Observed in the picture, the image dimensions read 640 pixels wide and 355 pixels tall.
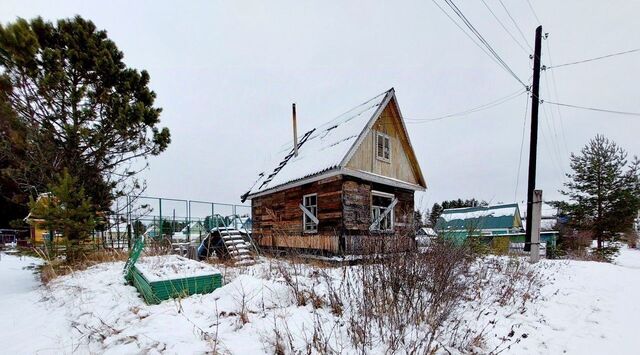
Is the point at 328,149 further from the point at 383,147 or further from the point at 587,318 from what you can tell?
the point at 587,318

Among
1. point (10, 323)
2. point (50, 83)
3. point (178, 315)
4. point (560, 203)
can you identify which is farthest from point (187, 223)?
point (560, 203)

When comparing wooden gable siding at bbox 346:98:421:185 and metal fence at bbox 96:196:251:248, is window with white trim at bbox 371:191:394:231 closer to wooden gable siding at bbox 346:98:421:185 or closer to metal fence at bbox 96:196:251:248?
wooden gable siding at bbox 346:98:421:185

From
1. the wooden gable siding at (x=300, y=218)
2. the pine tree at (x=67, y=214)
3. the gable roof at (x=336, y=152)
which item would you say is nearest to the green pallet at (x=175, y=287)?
the wooden gable siding at (x=300, y=218)

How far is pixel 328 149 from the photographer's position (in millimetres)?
11828

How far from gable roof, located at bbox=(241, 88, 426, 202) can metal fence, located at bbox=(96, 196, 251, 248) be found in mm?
2465

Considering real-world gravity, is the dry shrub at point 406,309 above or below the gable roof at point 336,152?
below

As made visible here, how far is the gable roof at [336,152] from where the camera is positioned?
10.4m

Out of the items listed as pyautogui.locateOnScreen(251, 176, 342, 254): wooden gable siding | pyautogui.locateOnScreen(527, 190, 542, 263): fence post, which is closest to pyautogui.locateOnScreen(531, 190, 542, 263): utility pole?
pyautogui.locateOnScreen(527, 190, 542, 263): fence post

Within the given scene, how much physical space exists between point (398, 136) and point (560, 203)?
1777cm

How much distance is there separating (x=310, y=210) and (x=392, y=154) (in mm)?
4290

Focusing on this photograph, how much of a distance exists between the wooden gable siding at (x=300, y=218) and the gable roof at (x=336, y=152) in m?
0.55

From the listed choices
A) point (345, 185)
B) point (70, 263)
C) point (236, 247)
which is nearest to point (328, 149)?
point (345, 185)

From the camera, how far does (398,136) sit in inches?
526

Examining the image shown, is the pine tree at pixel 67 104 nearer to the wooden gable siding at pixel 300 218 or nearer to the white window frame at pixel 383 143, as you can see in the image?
the wooden gable siding at pixel 300 218
